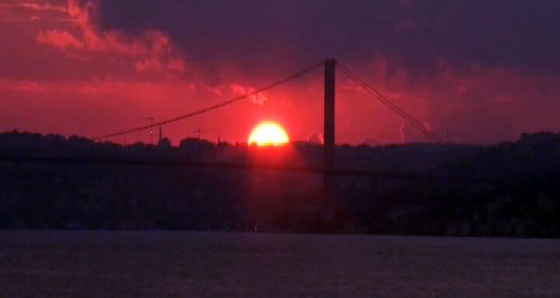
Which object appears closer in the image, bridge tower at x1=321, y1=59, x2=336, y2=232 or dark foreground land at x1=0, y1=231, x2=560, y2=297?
dark foreground land at x1=0, y1=231, x2=560, y2=297

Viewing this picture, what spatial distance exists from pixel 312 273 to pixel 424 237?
69.5 ft

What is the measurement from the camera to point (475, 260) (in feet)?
111

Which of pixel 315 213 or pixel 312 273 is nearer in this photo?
pixel 312 273

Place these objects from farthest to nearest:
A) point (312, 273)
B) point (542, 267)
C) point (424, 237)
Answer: point (424, 237) < point (542, 267) < point (312, 273)

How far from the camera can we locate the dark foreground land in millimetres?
22938

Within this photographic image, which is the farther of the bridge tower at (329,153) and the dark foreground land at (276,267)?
the bridge tower at (329,153)

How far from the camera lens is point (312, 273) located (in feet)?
87.9

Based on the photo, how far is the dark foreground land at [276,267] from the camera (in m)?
22.9

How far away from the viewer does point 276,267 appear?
28.9 m

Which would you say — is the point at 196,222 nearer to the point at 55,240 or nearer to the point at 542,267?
the point at 55,240

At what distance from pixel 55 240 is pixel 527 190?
45.8 ft

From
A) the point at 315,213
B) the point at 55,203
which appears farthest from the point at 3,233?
the point at 315,213

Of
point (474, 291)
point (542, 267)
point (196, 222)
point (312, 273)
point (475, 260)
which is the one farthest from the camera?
point (196, 222)

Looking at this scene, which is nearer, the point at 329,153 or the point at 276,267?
the point at 276,267
